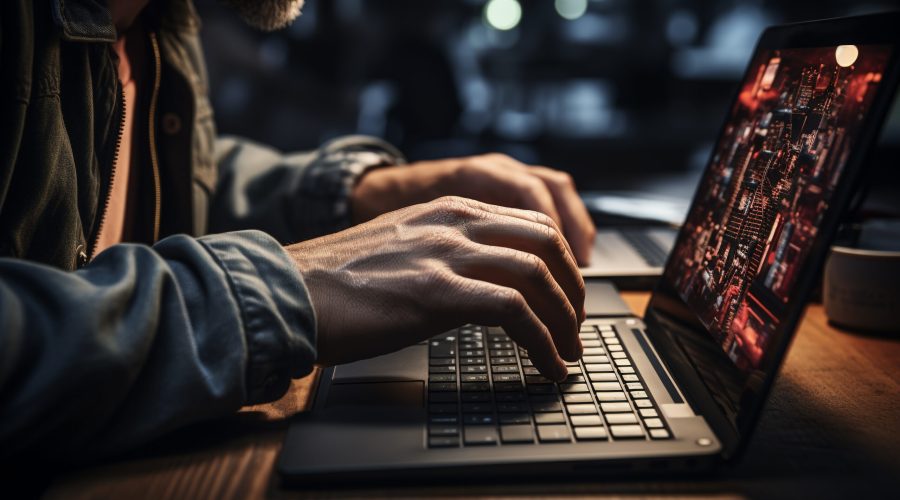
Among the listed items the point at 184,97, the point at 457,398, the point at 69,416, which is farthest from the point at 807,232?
the point at 184,97

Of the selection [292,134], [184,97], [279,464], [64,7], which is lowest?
[292,134]

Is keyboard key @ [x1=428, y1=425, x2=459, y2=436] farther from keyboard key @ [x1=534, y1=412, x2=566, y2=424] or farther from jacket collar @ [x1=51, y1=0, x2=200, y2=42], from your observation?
jacket collar @ [x1=51, y1=0, x2=200, y2=42]

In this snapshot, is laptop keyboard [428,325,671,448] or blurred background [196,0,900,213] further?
blurred background [196,0,900,213]

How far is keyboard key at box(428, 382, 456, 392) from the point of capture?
54 cm

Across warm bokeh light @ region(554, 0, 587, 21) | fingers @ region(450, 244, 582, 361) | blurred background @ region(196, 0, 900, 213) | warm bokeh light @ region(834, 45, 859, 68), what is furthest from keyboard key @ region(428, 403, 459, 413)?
warm bokeh light @ region(554, 0, 587, 21)

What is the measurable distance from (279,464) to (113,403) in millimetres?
118

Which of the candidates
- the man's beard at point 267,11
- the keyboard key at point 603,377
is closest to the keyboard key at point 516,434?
the keyboard key at point 603,377

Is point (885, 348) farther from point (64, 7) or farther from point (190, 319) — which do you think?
point (64, 7)

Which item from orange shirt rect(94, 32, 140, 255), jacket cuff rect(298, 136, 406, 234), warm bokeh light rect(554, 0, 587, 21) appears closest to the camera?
orange shirt rect(94, 32, 140, 255)

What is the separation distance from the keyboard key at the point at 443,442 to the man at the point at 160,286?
0.09 m

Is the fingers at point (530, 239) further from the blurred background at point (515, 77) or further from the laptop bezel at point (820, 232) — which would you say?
the blurred background at point (515, 77)

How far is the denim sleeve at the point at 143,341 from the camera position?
0.41m

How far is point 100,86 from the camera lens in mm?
748

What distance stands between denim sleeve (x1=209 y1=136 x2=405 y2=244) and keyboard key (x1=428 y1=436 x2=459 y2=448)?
23.4 inches
